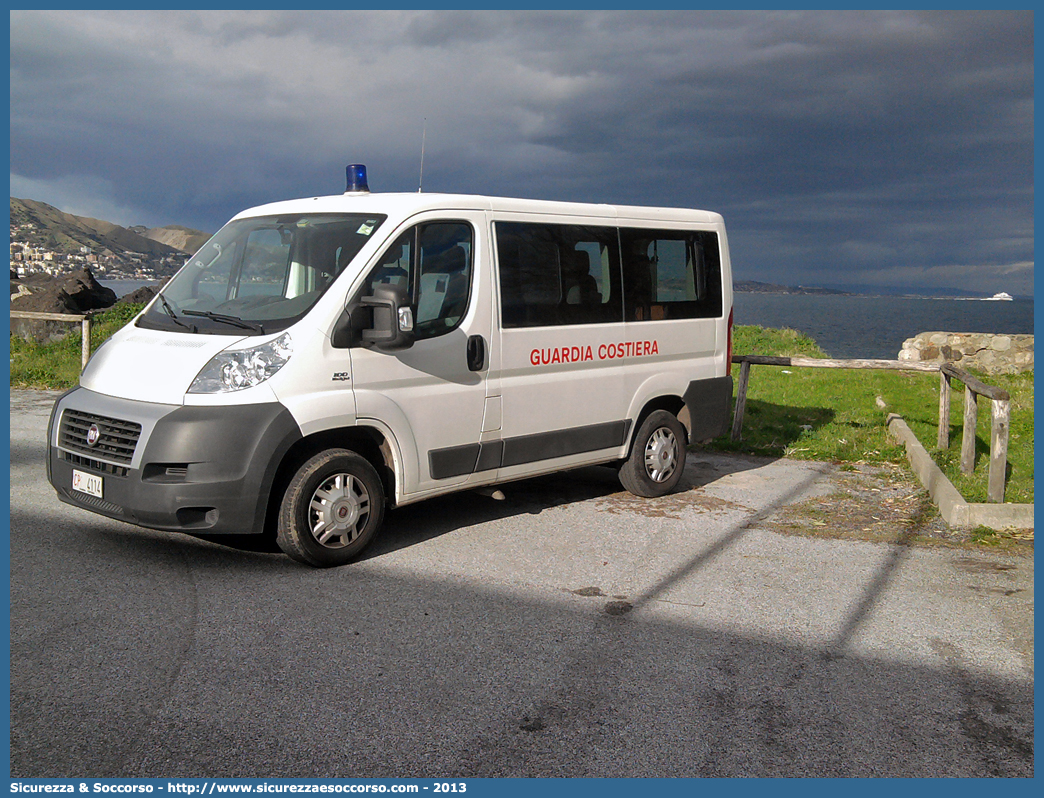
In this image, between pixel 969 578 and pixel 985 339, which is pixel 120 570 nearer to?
pixel 969 578

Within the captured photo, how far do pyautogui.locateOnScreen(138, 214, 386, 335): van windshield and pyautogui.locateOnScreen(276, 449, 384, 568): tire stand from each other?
94 centimetres

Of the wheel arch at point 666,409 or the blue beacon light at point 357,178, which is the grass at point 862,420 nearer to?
the wheel arch at point 666,409

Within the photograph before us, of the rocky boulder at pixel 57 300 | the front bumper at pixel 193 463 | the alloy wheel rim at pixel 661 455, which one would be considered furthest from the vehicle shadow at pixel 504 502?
the rocky boulder at pixel 57 300

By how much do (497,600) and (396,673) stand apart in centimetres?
116

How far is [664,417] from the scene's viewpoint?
8.24 m

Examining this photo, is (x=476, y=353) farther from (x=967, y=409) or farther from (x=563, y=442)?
(x=967, y=409)

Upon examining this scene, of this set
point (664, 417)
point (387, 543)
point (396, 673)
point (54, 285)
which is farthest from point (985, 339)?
point (54, 285)

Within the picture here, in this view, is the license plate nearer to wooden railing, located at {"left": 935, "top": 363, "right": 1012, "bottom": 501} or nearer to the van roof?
the van roof

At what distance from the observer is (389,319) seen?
19.1 feet


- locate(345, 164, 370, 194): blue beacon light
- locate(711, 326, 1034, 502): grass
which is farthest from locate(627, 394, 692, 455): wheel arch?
locate(345, 164, 370, 194): blue beacon light

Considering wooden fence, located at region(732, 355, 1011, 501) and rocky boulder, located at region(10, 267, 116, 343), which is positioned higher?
rocky boulder, located at region(10, 267, 116, 343)

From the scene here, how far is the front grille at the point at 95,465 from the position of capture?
554cm

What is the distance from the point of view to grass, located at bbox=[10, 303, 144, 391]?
46.8 ft

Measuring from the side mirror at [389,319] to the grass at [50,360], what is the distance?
966cm
